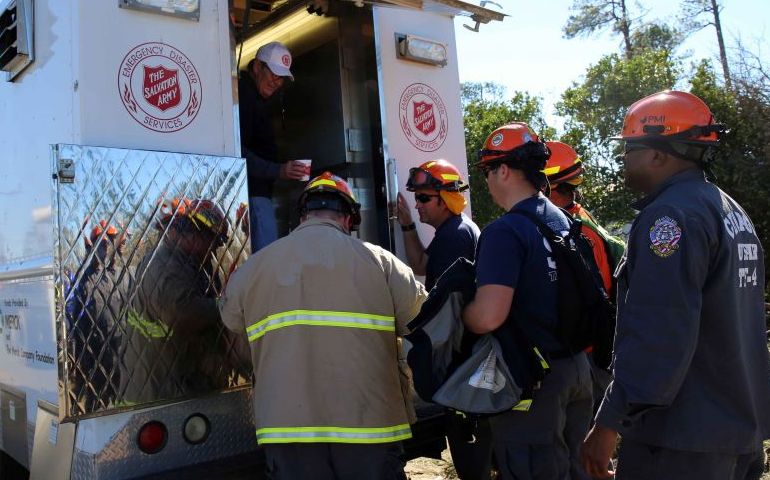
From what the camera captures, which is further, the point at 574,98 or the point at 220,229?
the point at 574,98

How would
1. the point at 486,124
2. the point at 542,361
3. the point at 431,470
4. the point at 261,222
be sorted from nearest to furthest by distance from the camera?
1. the point at 542,361
2. the point at 261,222
3. the point at 431,470
4. the point at 486,124

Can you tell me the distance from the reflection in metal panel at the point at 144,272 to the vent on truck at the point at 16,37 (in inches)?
33.3

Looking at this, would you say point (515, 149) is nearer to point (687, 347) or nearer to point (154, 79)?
point (687, 347)

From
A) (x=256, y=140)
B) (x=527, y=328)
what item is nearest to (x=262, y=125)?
(x=256, y=140)

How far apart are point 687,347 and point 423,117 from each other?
2485mm

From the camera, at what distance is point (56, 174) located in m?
2.87

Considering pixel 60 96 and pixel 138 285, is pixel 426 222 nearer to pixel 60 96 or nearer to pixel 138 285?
pixel 138 285

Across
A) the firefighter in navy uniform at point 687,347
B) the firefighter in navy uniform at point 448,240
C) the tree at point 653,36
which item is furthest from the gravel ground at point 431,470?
the tree at point 653,36

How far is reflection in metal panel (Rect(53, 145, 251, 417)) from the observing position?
9.50 ft

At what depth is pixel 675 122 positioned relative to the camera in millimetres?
2404

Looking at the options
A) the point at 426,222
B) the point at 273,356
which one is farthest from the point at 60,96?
the point at 426,222

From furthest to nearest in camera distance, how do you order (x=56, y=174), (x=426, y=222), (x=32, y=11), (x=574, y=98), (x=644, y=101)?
(x=574, y=98), (x=426, y=222), (x=32, y=11), (x=56, y=174), (x=644, y=101)

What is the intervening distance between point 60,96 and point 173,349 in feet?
3.92

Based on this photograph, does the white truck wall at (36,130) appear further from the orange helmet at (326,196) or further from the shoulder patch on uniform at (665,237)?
the shoulder patch on uniform at (665,237)
